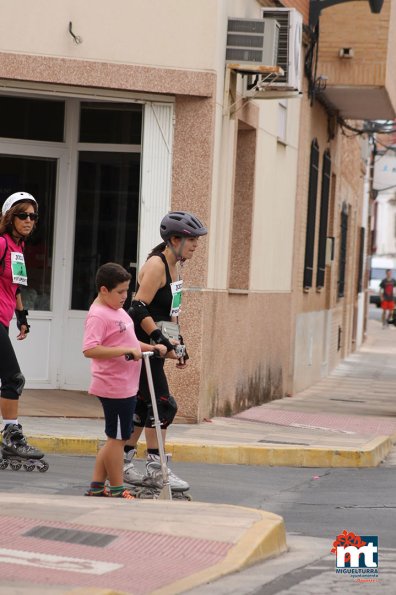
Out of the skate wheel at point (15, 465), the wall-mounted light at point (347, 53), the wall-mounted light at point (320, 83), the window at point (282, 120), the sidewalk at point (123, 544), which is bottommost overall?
the skate wheel at point (15, 465)

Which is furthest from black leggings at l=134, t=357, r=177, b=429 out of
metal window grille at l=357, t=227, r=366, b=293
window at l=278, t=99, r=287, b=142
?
metal window grille at l=357, t=227, r=366, b=293

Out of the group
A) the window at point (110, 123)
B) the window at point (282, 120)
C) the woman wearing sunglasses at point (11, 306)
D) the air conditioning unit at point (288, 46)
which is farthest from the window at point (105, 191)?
the woman wearing sunglasses at point (11, 306)

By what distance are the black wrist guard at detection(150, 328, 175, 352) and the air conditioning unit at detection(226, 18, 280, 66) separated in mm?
5571

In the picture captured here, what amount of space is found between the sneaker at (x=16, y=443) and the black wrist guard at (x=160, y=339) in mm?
1709

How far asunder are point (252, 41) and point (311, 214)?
715cm

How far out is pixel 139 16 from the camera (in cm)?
1395

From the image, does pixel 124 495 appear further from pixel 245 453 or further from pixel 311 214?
pixel 311 214

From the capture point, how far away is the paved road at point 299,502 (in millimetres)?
7188

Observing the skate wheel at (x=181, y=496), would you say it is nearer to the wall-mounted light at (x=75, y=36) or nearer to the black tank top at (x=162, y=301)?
the black tank top at (x=162, y=301)

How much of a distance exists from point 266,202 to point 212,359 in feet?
11.0

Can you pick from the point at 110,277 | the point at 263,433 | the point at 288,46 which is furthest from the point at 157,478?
the point at 288,46

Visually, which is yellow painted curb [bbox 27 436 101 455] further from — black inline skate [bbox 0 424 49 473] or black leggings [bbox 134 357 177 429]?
black leggings [bbox 134 357 177 429]

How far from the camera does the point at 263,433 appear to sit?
46.1 ft

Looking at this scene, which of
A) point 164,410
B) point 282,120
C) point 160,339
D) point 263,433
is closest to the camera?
point 160,339
